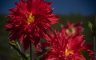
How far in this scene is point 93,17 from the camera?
774mm

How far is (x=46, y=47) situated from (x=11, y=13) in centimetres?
9

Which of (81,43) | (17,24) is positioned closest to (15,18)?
(17,24)

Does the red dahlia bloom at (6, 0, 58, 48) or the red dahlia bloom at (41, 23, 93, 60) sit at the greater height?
the red dahlia bloom at (6, 0, 58, 48)

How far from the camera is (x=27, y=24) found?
2.40 feet

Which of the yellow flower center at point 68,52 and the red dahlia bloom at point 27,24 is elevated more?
the red dahlia bloom at point 27,24

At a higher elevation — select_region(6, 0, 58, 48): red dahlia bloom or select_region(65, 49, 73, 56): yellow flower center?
select_region(6, 0, 58, 48): red dahlia bloom

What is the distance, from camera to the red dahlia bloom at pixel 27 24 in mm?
705

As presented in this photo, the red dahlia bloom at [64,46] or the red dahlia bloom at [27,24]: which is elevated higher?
the red dahlia bloom at [27,24]

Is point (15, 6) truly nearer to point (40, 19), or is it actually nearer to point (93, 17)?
point (40, 19)

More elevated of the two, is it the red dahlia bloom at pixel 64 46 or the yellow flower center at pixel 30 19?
the yellow flower center at pixel 30 19

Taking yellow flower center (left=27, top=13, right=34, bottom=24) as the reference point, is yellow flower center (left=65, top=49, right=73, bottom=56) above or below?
below

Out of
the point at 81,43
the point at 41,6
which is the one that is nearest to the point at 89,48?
the point at 81,43

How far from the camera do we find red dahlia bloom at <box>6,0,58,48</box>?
0.70 metres

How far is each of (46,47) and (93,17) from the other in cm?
13
